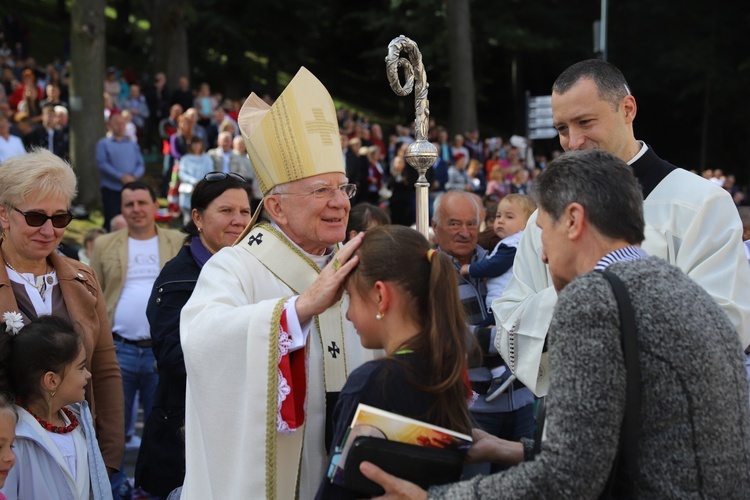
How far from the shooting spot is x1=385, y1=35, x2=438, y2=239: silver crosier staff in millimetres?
3781

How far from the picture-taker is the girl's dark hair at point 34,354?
381cm

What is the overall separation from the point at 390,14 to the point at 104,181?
827 inches

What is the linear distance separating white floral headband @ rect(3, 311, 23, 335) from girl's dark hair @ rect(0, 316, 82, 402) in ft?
0.06

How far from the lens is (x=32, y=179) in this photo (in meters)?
3.99

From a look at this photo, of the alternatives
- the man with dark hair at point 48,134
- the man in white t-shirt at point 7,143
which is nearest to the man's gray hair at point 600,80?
the man in white t-shirt at point 7,143

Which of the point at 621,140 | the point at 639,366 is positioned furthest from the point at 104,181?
the point at 639,366

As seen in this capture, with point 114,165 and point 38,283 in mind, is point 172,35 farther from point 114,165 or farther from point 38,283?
point 38,283

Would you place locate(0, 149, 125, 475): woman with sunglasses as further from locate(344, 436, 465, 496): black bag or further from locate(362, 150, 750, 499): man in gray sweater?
locate(362, 150, 750, 499): man in gray sweater

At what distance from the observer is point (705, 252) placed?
3385 millimetres

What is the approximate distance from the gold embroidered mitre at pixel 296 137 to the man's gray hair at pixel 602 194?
1297 mm

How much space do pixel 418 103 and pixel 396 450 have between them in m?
2.10

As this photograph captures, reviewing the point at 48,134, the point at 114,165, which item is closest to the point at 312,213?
the point at 114,165

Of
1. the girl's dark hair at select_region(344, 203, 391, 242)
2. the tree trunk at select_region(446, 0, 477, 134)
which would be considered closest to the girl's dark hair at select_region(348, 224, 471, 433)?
the girl's dark hair at select_region(344, 203, 391, 242)

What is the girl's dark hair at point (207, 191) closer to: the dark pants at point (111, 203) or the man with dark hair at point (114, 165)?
the man with dark hair at point (114, 165)
